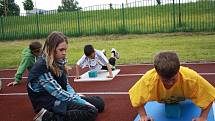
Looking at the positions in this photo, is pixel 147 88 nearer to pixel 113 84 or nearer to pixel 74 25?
pixel 113 84

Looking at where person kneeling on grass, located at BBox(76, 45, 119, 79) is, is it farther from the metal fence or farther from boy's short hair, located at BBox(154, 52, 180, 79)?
the metal fence

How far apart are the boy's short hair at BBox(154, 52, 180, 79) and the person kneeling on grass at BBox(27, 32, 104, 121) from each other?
1.68m

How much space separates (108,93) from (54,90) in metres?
2.49

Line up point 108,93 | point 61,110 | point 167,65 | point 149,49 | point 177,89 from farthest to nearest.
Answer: point 149,49
point 108,93
point 61,110
point 177,89
point 167,65

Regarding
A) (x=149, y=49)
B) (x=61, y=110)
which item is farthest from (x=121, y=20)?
(x=61, y=110)

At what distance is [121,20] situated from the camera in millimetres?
21406

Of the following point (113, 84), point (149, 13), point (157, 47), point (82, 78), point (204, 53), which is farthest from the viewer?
point (149, 13)

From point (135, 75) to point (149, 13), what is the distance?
12.1 metres

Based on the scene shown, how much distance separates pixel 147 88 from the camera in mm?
4285

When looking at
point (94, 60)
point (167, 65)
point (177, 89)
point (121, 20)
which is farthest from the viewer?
point (121, 20)

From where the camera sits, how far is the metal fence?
19516 millimetres

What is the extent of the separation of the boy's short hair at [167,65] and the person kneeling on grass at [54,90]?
1.68 meters

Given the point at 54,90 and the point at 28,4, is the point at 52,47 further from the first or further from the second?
the point at 28,4

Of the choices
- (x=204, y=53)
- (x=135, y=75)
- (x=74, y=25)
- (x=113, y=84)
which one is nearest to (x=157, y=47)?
(x=204, y=53)
